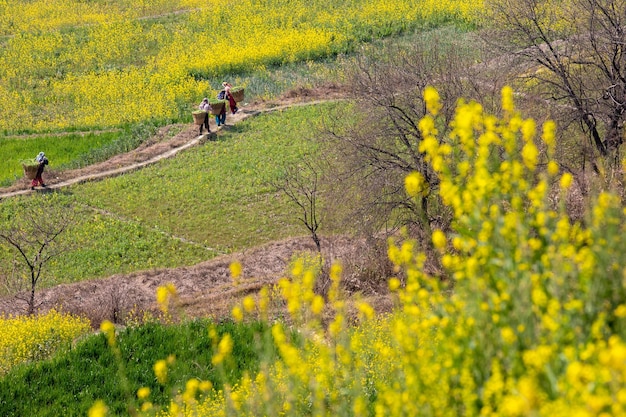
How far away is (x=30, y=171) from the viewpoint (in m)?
22.0

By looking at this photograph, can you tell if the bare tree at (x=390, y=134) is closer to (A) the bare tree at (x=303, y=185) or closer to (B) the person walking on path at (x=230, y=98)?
(A) the bare tree at (x=303, y=185)

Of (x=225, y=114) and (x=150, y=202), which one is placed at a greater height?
(x=225, y=114)

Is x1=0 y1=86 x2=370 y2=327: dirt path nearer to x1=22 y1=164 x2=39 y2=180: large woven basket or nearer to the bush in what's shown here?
x1=22 y1=164 x2=39 y2=180: large woven basket

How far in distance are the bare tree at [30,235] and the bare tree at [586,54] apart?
1074 cm

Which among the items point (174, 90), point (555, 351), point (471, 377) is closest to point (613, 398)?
point (555, 351)

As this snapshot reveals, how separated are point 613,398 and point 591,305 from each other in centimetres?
89

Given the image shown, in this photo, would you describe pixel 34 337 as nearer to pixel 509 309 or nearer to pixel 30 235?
pixel 30 235

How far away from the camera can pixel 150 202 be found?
21562mm

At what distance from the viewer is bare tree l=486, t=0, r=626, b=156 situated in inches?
587

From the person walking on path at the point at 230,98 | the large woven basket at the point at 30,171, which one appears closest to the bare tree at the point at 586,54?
the person walking on path at the point at 230,98

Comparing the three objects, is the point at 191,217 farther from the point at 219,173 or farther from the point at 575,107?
the point at 575,107

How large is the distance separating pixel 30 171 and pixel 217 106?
666cm

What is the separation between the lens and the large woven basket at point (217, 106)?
25781 millimetres

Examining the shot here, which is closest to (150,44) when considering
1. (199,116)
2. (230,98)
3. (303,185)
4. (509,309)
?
(230,98)
